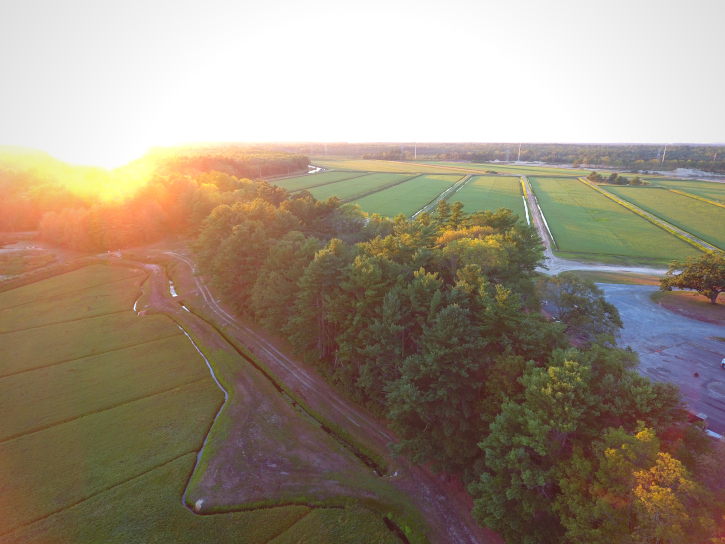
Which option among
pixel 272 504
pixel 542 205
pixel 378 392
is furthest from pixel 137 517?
pixel 542 205

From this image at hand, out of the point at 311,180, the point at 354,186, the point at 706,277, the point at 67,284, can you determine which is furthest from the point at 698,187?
the point at 67,284

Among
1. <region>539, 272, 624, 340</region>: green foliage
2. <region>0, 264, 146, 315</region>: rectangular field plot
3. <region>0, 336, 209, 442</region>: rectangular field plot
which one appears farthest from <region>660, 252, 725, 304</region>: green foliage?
<region>0, 264, 146, 315</region>: rectangular field plot

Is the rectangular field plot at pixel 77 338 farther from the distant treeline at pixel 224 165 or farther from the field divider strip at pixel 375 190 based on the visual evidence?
the distant treeline at pixel 224 165

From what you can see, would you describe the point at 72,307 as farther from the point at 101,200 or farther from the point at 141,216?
the point at 101,200

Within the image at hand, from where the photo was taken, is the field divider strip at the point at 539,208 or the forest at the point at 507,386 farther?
the field divider strip at the point at 539,208

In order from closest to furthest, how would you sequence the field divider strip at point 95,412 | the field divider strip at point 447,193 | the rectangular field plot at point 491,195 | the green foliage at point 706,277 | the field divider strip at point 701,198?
Answer: the field divider strip at point 95,412 < the green foliage at point 706,277 < the field divider strip at point 701,198 < the field divider strip at point 447,193 < the rectangular field plot at point 491,195

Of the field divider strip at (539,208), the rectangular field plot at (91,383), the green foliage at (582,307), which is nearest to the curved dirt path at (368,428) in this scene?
the rectangular field plot at (91,383)
